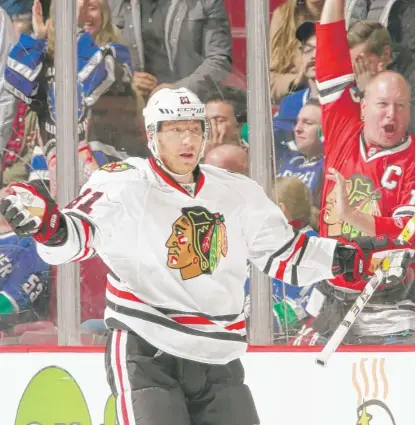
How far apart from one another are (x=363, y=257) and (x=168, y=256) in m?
0.54

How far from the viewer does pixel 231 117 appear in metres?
3.57

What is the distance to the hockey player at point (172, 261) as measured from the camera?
9.28 ft

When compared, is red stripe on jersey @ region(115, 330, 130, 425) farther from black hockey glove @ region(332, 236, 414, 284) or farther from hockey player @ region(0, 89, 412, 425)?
black hockey glove @ region(332, 236, 414, 284)

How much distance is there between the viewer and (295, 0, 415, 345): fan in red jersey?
339cm

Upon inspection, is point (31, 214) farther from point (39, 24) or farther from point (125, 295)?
point (39, 24)

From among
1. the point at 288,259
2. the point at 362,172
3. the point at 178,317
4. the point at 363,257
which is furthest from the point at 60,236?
the point at 362,172

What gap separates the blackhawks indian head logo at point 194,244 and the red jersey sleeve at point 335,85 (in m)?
0.67

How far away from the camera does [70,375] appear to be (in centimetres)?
355

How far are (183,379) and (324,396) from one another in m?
0.64

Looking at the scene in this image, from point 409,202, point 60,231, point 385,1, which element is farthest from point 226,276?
point 385,1

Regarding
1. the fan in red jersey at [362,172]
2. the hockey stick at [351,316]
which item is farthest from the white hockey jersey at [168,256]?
the fan in red jersey at [362,172]

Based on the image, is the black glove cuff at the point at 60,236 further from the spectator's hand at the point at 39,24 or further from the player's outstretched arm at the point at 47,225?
the spectator's hand at the point at 39,24

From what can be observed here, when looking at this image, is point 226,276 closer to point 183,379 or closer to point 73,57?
point 183,379

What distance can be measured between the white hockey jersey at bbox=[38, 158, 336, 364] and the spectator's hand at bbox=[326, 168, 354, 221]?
0.54 meters
